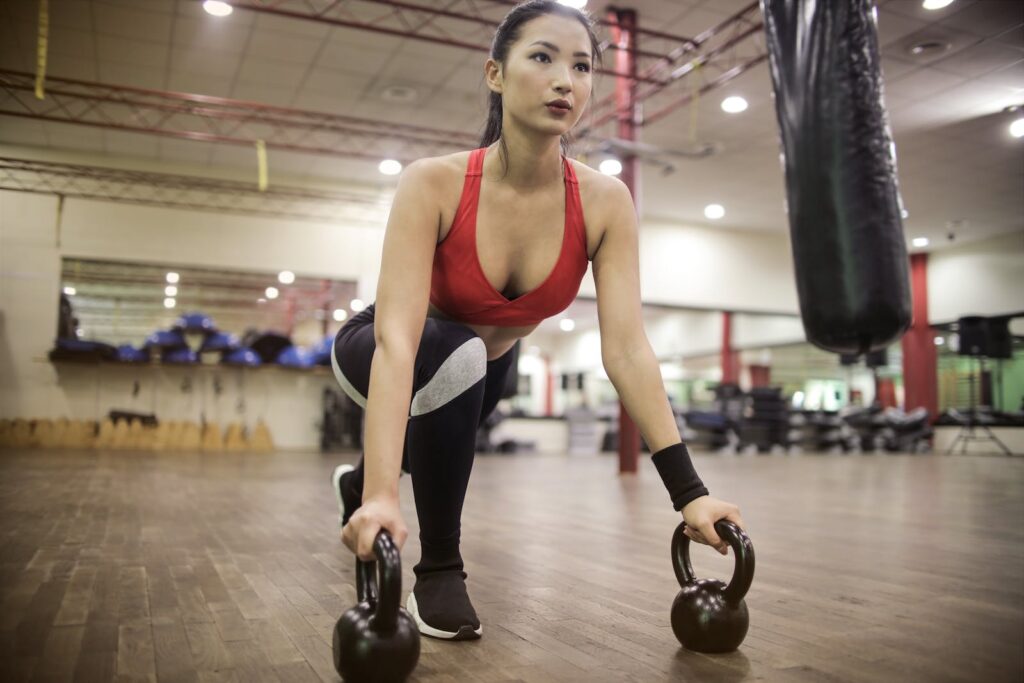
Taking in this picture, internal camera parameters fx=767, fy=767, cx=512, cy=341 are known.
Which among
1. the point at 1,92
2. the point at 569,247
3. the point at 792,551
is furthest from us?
the point at 1,92

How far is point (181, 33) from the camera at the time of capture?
6.83 m

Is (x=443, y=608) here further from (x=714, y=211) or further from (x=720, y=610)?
(x=714, y=211)

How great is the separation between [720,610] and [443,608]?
1.36 feet

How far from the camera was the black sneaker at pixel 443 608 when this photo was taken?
116 cm

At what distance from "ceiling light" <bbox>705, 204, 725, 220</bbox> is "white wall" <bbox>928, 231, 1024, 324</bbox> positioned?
141 inches

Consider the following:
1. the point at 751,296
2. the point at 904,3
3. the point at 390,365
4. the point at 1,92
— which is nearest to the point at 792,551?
the point at 390,365

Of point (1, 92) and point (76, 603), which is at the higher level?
point (1, 92)

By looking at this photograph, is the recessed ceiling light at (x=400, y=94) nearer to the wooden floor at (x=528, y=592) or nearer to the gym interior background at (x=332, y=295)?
the gym interior background at (x=332, y=295)

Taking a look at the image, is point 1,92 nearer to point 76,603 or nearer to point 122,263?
point 122,263

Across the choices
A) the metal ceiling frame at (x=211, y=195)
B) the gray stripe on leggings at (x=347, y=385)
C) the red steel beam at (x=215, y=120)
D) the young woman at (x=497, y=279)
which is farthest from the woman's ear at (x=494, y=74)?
the metal ceiling frame at (x=211, y=195)

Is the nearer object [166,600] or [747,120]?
[166,600]

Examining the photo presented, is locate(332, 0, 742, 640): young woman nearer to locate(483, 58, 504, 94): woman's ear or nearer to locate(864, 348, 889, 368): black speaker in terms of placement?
locate(483, 58, 504, 94): woman's ear

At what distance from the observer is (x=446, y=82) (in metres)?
7.77

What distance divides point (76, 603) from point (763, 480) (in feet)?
16.1
